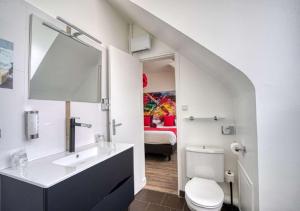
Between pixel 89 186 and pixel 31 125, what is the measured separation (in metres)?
Result: 0.60

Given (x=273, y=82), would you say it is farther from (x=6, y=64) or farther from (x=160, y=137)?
(x=160, y=137)

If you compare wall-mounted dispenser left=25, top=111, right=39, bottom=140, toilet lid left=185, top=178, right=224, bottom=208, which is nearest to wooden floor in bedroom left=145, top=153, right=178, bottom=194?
toilet lid left=185, top=178, right=224, bottom=208

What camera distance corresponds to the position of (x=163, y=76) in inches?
205

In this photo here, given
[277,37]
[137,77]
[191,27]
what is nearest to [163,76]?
[137,77]

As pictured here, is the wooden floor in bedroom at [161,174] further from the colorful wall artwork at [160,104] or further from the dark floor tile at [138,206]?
the colorful wall artwork at [160,104]

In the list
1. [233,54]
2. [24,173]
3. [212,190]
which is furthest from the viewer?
[212,190]

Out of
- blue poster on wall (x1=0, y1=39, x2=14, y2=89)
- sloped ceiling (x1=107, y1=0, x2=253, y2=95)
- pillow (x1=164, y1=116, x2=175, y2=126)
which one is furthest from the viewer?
pillow (x1=164, y1=116, x2=175, y2=126)

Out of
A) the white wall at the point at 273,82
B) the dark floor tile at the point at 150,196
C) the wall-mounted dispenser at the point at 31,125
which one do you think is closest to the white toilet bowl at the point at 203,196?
the white wall at the point at 273,82

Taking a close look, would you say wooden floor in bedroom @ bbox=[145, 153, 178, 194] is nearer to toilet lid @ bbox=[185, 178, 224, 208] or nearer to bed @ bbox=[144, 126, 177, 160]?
bed @ bbox=[144, 126, 177, 160]

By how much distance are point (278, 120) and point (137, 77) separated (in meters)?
1.87

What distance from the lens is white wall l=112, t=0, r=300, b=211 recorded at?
41.8 inches

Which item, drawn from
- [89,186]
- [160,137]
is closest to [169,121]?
[160,137]

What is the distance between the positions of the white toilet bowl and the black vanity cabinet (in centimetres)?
59

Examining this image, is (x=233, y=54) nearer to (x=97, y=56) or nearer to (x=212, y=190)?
(x=212, y=190)
